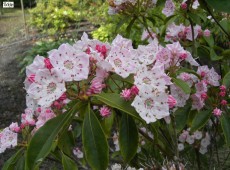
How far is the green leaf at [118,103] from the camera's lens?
104cm

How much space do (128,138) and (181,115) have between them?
0.51 metres

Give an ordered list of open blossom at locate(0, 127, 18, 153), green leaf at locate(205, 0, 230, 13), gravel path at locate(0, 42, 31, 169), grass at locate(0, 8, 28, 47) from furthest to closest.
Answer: grass at locate(0, 8, 28, 47), gravel path at locate(0, 42, 31, 169), open blossom at locate(0, 127, 18, 153), green leaf at locate(205, 0, 230, 13)

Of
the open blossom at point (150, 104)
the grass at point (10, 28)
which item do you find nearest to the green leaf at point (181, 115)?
the open blossom at point (150, 104)

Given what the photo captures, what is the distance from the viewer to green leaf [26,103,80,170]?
3.44 ft

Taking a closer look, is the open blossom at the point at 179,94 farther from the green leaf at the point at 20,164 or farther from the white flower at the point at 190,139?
the white flower at the point at 190,139

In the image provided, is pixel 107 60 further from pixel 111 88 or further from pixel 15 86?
pixel 15 86

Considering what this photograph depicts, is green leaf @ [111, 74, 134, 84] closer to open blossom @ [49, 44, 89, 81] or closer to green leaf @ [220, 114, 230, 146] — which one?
open blossom @ [49, 44, 89, 81]

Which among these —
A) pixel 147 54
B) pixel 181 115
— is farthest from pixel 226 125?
pixel 147 54

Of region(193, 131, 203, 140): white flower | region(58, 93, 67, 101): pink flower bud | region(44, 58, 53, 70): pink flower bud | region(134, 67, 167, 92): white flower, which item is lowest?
region(193, 131, 203, 140): white flower

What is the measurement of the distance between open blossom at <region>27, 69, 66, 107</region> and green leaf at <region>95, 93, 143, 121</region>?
11 cm

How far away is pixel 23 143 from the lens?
56.5 inches

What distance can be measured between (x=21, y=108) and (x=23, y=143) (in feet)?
9.78

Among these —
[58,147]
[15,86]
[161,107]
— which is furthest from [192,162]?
[15,86]

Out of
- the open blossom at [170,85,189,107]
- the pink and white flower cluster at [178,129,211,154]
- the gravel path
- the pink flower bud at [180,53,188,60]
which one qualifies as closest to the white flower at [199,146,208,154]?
the pink and white flower cluster at [178,129,211,154]
